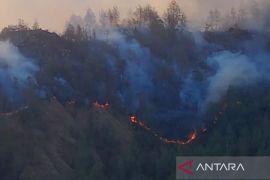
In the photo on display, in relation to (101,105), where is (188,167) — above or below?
above

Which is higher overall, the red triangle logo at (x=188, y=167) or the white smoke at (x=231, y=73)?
the red triangle logo at (x=188, y=167)

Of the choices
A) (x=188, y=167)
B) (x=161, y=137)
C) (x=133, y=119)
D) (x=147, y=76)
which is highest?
(x=188, y=167)

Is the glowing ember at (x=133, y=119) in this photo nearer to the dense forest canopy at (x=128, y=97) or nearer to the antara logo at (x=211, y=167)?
the dense forest canopy at (x=128, y=97)

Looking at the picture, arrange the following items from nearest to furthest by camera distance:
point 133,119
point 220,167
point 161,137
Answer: point 220,167, point 161,137, point 133,119

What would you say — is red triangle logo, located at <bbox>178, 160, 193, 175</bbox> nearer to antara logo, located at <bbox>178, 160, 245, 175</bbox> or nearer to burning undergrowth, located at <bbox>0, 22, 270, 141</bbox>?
antara logo, located at <bbox>178, 160, 245, 175</bbox>

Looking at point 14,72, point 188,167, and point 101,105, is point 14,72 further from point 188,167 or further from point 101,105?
point 188,167

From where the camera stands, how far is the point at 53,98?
225ft

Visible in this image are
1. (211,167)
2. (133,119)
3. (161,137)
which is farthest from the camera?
(133,119)

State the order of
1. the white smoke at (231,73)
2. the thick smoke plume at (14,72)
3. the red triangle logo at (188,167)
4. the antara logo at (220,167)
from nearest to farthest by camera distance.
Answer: the red triangle logo at (188,167), the antara logo at (220,167), the thick smoke plume at (14,72), the white smoke at (231,73)

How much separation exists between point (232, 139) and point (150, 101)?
2159 centimetres

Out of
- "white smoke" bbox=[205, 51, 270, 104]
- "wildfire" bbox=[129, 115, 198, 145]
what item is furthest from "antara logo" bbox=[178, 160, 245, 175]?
"white smoke" bbox=[205, 51, 270, 104]

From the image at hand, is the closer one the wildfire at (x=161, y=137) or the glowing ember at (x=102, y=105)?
the wildfire at (x=161, y=137)

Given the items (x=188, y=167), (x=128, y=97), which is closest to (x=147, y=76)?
(x=128, y=97)

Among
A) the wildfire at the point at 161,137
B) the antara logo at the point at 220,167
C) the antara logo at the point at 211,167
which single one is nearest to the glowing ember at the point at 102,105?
the wildfire at the point at 161,137
